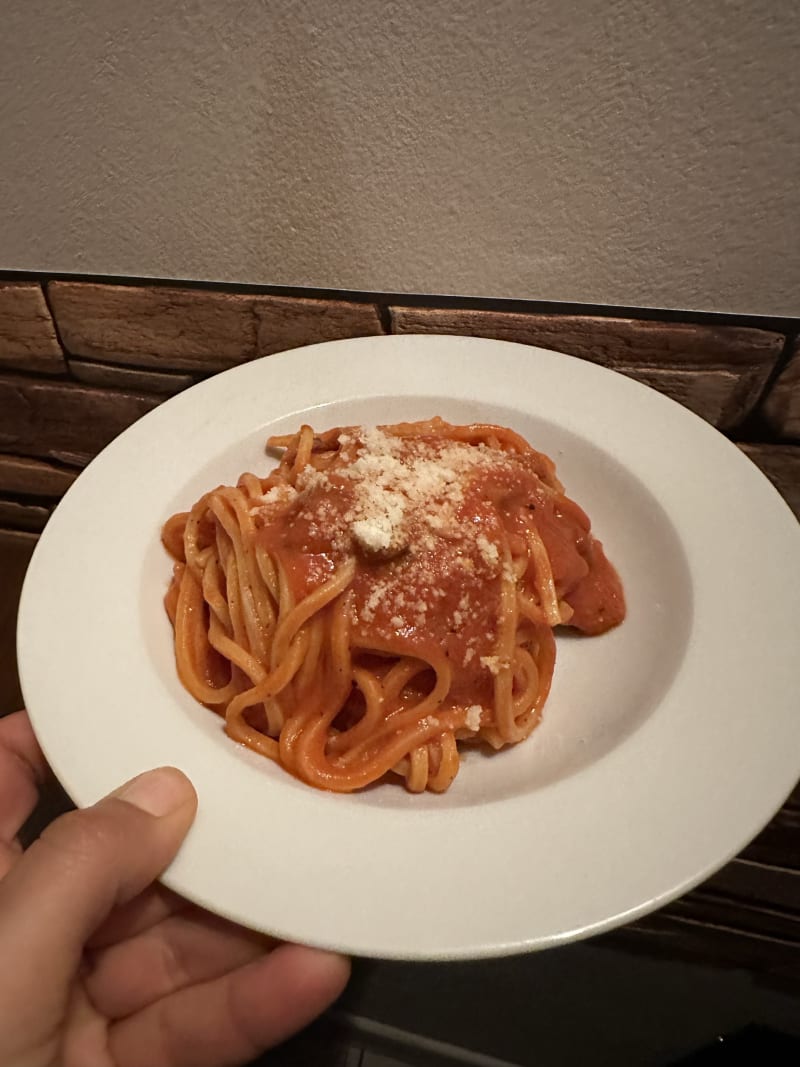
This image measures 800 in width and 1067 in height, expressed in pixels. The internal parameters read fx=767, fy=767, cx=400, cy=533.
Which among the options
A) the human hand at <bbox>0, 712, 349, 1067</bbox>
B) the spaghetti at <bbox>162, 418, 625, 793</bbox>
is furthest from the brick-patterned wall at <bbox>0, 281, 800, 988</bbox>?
the human hand at <bbox>0, 712, 349, 1067</bbox>

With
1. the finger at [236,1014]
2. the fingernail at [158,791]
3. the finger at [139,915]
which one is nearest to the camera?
the fingernail at [158,791]

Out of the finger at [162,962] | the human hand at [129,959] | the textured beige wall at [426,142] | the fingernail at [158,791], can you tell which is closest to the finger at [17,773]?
the human hand at [129,959]

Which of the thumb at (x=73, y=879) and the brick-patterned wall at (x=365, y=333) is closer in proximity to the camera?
the thumb at (x=73, y=879)

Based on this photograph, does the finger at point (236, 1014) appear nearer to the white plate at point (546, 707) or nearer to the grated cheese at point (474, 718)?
the white plate at point (546, 707)

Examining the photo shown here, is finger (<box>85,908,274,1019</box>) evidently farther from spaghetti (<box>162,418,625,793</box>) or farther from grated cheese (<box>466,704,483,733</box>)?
grated cheese (<box>466,704,483,733</box>)

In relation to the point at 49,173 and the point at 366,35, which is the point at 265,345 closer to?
the point at 49,173

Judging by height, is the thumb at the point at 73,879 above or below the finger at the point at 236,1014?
above

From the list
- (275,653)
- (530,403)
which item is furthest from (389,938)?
(530,403)
